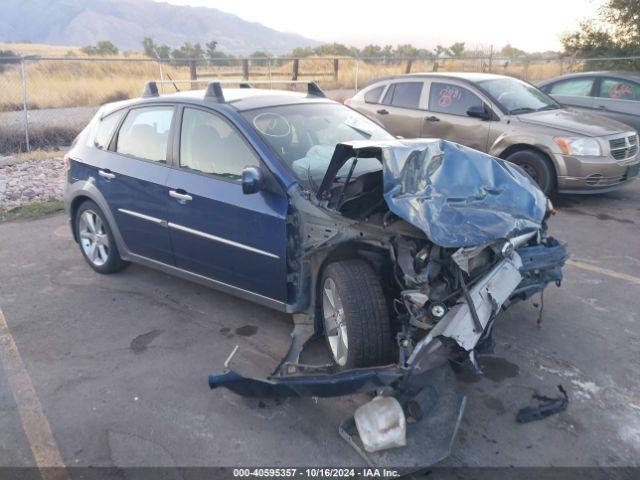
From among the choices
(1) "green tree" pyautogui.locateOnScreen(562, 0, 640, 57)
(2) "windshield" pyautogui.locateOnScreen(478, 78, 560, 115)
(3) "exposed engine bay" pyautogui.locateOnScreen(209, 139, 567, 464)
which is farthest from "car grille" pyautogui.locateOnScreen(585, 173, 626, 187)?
(1) "green tree" pyautogui.locateOnScreen(562, 0, 640, 57)

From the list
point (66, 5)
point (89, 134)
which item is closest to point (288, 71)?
point (89, 134)

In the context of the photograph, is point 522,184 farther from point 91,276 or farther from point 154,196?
point 91,276

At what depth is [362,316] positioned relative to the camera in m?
3.14

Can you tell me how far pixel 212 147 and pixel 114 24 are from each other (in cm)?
15665

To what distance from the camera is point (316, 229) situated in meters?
3.53

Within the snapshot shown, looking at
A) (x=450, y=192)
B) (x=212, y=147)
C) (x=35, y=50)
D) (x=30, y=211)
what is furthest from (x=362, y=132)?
(x=35, y=50)

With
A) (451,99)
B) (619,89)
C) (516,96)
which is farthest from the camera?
(619,89)

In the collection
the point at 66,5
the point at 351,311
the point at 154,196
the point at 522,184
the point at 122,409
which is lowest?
the point at 122,409

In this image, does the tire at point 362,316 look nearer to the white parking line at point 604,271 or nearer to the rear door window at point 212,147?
the rear door window at point 212,147

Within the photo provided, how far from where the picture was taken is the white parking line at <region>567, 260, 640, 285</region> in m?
4.86

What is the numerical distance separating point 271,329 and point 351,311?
3.96 feet

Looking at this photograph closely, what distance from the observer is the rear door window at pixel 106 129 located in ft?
16.3

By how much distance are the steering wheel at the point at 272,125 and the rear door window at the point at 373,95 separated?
488 centimetres

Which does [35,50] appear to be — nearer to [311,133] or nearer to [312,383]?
[311,133]
